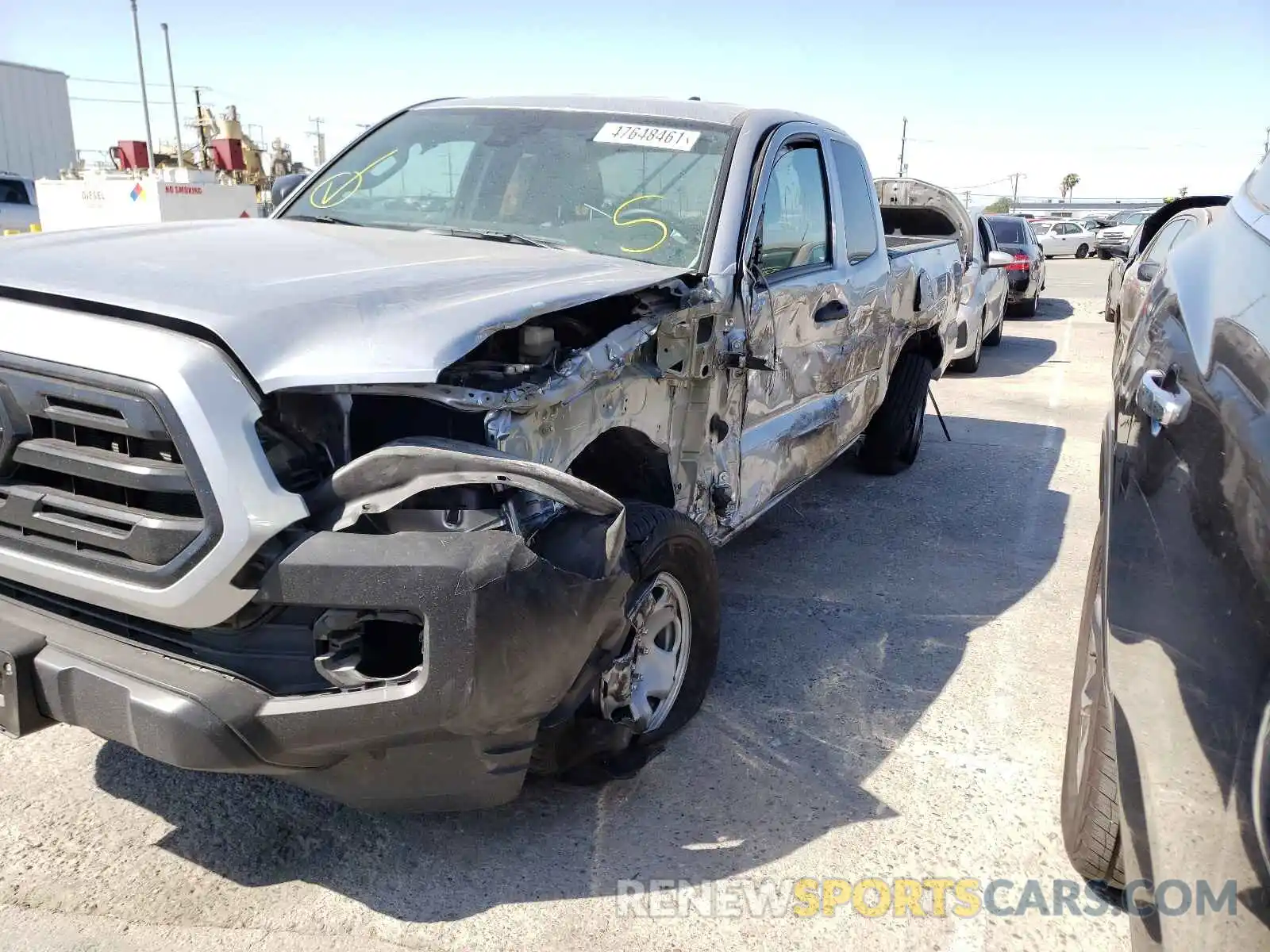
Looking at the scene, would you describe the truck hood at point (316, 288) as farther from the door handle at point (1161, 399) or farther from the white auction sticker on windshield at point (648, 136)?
the door handle at point (1161, 399)

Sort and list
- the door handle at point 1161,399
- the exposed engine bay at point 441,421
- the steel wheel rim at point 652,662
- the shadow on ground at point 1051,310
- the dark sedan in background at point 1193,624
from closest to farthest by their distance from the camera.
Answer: the dark sedan in background at point 1193,624 < the door handle at point 1161,399 < the exposed engine bay at point 441,421 < the steel wheel rim at point 652,662 < the shadow on ground at point 1051,310

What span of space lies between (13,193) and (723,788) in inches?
777

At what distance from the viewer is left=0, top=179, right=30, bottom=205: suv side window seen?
58.9 ft

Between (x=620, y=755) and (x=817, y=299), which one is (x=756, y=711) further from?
(x=817, y=299)

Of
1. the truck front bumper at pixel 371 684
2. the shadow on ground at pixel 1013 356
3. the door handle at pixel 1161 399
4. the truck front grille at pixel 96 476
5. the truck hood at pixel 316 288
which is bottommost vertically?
the shadow on ground at pixel 1013 356

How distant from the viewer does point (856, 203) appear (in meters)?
5.03

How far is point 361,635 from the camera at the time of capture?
219cm

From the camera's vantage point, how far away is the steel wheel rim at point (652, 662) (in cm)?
291

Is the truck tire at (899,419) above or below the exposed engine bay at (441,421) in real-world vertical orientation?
below

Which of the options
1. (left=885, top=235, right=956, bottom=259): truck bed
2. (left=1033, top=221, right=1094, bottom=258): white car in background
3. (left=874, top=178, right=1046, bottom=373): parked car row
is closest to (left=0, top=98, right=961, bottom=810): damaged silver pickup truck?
(left=885, top=235, right=956, bottom=259): truck bed

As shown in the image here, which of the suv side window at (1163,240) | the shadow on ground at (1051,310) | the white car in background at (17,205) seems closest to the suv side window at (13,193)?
the white car in background at (17,205)

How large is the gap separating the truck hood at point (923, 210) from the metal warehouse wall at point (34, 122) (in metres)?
33.6

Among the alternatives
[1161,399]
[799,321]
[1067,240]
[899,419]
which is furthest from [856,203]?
[1067,240]

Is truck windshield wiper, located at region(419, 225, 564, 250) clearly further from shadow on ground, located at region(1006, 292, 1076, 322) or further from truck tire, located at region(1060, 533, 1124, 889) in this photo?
shadow on ground, located at region(1006, 292, 1076, 322)
